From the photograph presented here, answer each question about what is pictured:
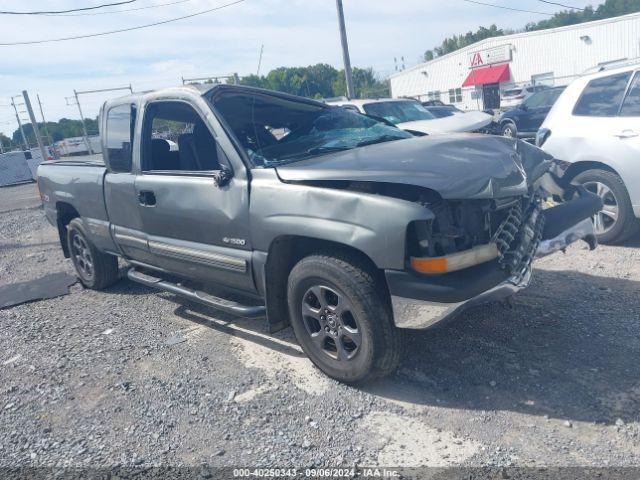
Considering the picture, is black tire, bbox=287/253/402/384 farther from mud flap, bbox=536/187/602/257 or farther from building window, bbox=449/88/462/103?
building window, bbox=449/88/462/103

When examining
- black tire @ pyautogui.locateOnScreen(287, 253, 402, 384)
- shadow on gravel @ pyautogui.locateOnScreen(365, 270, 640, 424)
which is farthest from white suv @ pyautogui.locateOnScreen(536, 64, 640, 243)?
black tire @ pyautogui.locateOnScreen(287, 253, 402, 384)

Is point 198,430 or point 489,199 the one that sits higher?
point 489,199

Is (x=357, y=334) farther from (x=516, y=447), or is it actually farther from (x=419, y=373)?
(x=516, y=447)

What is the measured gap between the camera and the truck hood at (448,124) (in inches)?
422

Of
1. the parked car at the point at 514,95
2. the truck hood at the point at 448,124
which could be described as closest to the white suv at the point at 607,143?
the truck hood at the point at 448,124

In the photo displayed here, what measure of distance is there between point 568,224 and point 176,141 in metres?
3.20

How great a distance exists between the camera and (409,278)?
115 inches

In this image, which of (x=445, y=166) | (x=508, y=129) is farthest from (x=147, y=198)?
(x=508, y=129)

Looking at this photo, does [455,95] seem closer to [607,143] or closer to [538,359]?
[607,143]

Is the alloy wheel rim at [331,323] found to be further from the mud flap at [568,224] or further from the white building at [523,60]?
the white building at [523,60]

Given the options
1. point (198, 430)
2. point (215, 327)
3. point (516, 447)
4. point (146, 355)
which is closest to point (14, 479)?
point (198, 430)

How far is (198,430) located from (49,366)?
1811 millimetres

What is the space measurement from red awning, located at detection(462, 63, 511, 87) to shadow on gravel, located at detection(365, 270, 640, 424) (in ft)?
131

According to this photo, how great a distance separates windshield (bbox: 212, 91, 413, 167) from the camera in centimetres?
392
